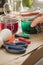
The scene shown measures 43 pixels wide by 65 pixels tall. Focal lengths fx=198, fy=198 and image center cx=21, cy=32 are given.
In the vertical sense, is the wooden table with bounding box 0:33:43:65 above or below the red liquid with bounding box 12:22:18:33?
below

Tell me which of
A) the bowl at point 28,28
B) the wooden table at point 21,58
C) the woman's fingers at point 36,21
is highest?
the woman's fingers at point 36,21

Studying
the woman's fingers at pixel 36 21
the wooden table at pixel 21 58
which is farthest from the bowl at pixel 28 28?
the wooden table at pixel 21 58

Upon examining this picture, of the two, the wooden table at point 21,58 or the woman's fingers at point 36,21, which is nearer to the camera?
the wooden table at point 21,58

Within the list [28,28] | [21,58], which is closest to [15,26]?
[28,28]

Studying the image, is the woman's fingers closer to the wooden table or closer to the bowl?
the bowl

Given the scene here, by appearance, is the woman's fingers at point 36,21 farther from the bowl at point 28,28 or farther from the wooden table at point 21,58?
the wooden table at point 21,58

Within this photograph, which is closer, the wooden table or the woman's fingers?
the wooden table

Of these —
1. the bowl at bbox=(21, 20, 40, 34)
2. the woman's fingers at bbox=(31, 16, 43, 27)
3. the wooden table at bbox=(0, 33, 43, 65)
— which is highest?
the woman's fingers at bbox=(31, 16, 43, 27)

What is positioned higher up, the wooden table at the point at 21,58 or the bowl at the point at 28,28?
the bowl at the point at 28,28

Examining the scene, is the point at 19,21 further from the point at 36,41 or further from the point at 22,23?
the point at 36,41

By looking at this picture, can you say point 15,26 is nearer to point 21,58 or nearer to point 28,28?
point 28,28

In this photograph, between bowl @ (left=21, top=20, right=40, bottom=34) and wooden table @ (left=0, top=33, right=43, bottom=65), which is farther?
bowl @ (left=21, top=20, right=40, bottom=34)

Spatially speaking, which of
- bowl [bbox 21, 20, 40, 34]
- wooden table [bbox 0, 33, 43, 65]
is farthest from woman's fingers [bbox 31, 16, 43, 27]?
wooden table [bbox 0, 33, 43, 65]

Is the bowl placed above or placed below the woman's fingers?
below
